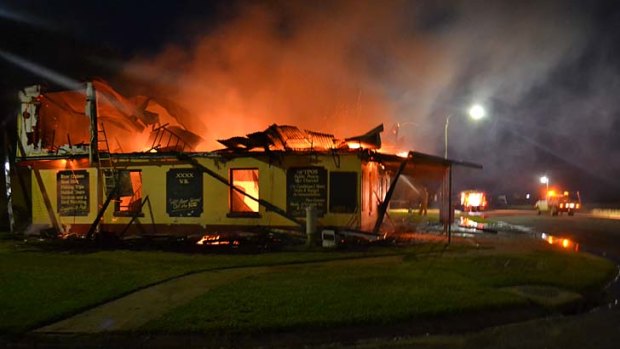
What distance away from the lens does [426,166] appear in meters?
17.5

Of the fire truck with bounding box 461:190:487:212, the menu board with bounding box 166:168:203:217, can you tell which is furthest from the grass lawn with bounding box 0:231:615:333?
the fire truck with bounding box 461:190:487:212

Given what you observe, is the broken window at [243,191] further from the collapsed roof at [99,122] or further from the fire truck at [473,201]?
the fire truck at [473,201]

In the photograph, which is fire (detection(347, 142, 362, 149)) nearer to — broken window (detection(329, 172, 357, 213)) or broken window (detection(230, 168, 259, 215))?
broken window (detection(329, 172, 357, 213))

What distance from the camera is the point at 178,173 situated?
1531cm

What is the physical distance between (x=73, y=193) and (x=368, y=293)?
12.9m

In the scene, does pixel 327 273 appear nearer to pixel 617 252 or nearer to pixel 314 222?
pixel 314 222

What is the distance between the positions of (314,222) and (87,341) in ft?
25.2

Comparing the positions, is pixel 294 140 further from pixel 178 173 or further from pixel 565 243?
pixel 565 243

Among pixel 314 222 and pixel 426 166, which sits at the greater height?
pixel 426 166

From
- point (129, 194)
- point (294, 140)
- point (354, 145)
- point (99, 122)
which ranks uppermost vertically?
point (99, 122)

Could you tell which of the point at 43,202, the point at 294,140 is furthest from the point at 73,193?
the point at 294,140


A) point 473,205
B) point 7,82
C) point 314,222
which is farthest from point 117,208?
point 473,205

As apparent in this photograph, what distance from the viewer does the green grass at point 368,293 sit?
5.88 m

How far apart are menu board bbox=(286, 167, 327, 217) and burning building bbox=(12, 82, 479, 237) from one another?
0.10 feet
